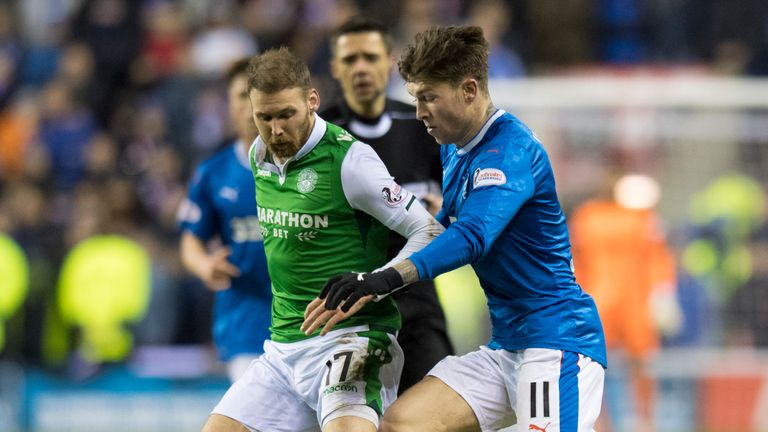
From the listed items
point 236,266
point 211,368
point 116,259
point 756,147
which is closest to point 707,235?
point 756,147

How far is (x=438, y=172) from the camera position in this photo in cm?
664

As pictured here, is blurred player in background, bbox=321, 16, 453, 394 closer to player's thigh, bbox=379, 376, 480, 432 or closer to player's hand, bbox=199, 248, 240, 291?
player's thigh, bbox=379, 376, 480, 432

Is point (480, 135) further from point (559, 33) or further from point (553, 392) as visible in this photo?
point (559, 33)

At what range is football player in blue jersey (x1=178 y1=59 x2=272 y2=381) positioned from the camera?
24.5 feet

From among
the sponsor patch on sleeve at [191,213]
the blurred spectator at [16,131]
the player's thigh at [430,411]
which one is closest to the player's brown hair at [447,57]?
the player's thigh at [430,411]

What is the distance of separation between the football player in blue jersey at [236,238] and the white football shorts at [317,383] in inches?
75.1

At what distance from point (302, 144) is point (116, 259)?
25.7ft

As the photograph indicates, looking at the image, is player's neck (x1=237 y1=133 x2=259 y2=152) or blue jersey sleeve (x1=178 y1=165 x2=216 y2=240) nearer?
player's neck (x1=237 y1=133 x2=259 y2=152)

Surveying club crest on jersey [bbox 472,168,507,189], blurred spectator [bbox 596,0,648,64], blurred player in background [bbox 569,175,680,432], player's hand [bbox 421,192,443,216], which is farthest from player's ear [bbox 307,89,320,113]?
blurred spectator [bbox 596,0,648,64]

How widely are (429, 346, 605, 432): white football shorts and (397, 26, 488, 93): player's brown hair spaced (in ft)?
3.80

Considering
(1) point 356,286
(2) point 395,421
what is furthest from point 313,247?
(2) point 395,421

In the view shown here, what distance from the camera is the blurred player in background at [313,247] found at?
5.21m

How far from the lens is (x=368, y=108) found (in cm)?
662

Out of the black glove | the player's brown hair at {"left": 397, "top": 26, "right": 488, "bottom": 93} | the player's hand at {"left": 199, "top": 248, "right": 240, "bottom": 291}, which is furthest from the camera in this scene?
the player's hand at {"left": 199, "top": 248, "right": 240, "bottom": 291}
